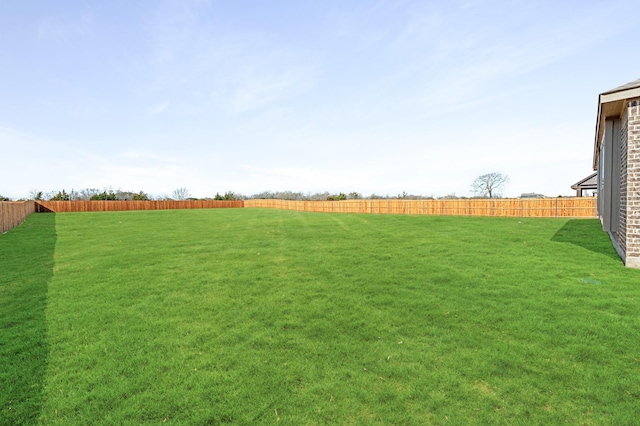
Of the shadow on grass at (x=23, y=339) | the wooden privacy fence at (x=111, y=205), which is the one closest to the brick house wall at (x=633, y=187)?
the shadow on grass at (x=23, y=339)

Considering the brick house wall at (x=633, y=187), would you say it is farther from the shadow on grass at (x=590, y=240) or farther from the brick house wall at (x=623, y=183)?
the shadow on grass at (x=590, y=240)

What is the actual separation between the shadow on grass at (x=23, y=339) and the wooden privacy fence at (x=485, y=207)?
24.9m

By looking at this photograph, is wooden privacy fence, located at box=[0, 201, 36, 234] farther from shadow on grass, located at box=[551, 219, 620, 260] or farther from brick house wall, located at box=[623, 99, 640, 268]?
shadow on grass, located at box=[551, 219, 620, 260]

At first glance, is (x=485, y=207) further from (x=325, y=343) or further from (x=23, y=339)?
(x=23, y=339)

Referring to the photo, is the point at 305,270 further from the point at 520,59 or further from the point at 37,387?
the point at 520,59

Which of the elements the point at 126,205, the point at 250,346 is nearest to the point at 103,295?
the point at 250,346

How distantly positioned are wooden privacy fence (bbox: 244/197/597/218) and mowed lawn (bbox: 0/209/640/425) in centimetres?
1547

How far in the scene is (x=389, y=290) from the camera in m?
6.05

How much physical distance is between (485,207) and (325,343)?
23.6m

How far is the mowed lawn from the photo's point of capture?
9.47ft

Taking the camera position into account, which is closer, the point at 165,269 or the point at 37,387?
the point at 37,387

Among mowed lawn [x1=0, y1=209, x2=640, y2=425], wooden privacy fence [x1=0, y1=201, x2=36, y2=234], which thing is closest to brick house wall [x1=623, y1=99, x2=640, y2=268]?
mowed lawn [x1=0, y1=209, x2=640, y2=425]

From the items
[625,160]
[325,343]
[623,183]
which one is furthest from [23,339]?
[623,183]

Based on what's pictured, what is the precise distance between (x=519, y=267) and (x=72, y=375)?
848 cm
